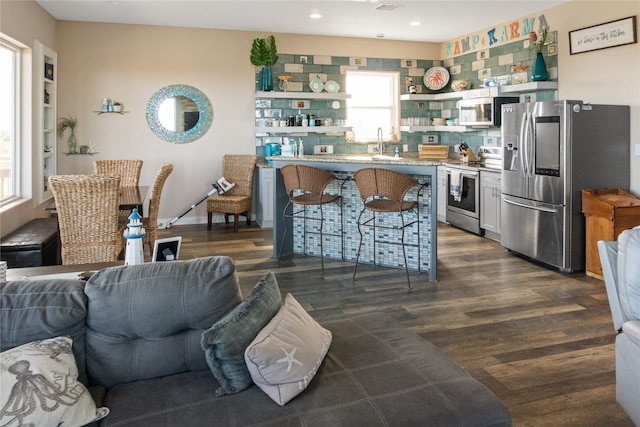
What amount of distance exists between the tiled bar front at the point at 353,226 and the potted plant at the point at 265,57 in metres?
2.37

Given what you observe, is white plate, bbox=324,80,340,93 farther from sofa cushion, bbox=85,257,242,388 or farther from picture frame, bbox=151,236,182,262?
sofa cushion, bbox=85,257,242,388

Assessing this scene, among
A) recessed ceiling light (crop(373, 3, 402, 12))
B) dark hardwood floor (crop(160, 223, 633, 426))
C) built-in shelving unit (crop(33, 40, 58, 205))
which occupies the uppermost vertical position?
recessed ceiling light (crop(373, 3, 402, 12))

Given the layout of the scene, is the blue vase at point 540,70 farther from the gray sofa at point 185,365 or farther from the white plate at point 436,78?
the gray sofa at point 185,365

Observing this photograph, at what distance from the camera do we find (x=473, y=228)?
6.81 metres

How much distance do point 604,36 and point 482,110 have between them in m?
1.83

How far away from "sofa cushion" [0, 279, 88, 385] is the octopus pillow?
75mm

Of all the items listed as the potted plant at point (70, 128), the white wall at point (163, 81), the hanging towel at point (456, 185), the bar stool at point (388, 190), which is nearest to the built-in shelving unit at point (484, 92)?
the white wall at point (163, 81)

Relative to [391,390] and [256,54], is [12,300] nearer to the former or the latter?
[391,390]

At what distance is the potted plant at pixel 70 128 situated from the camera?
23.0ft

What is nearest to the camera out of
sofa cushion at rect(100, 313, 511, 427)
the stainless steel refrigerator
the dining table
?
sofa cushion at rect(100, 313, 511, 427)

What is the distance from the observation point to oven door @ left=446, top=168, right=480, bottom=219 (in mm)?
6670

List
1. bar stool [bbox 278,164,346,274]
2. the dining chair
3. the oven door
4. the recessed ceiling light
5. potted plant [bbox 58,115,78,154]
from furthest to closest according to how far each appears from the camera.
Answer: potted plant [bbox 58,115,78,154], the oven door, the dining chair, the recessed ceiling light, bar stool [bbox 278,164,346,274]

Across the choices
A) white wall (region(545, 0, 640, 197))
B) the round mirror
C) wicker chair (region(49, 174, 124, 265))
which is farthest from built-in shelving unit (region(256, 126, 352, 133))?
wicker chair (region(49, 174, 124, 265))

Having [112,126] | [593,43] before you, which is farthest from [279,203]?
[593,43]
